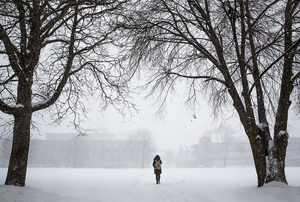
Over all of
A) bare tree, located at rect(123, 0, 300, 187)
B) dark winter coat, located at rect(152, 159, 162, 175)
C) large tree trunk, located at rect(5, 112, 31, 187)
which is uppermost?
bare tree, located at rect(123, 0, 300, 187)

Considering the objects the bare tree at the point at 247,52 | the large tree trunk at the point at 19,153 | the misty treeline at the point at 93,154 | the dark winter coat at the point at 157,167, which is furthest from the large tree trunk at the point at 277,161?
the misty treeline at the point at 93,154

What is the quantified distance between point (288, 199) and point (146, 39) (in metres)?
6.17

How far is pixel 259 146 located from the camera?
5.91m

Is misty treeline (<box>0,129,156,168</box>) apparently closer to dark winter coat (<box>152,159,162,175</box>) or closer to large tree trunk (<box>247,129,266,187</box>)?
dark winter coat (<box>152,159,162,175</box>)

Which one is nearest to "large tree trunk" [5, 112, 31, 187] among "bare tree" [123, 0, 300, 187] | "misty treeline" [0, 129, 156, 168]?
"bare tree" [123, 0, 300, 187]

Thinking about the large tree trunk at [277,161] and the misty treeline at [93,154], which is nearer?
the large tree trunk at [277,161]

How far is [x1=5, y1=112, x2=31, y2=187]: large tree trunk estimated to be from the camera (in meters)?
5.02

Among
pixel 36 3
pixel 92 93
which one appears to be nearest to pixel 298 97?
pixel 92 93

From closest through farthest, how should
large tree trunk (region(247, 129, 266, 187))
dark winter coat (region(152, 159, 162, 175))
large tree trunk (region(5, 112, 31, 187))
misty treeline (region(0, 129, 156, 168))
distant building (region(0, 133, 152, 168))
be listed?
1. large tree trunk (region(5, 112, 31, 187))
2. large tree trunk (region(247, 129, 266, 187))
3. dark winter coat (region(152, 159, 162, 175))
4. misty treeline (region(0, 129, 156, 168))
5. distant building (region(0, 133, 152, 168))

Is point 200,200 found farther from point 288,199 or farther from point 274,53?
point 274,53

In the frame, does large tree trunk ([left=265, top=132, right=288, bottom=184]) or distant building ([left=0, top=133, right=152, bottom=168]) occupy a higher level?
large tree trunk ([left=265, top=132, right=288, bottom=184])

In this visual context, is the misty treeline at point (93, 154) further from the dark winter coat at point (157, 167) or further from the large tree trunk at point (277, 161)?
the large tree trunk at point (277, 161)

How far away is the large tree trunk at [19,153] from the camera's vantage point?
5016 mm

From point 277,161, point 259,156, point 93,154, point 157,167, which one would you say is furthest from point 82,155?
point 277,161
